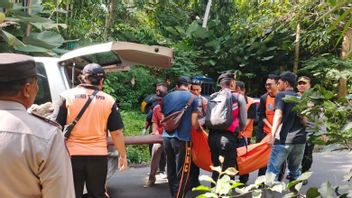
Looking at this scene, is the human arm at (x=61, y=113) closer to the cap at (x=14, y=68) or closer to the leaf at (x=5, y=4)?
the cap at (x=14, y=68)

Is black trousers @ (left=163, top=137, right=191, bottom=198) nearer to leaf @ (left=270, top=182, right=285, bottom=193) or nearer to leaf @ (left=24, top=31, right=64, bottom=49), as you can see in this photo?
leaf @ (left=270, top=182, right=285, bottom=193)

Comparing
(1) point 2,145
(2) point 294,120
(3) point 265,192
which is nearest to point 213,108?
(2) point 294,120

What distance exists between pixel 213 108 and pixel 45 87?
6.35 feet

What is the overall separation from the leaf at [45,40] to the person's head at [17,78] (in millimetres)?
6252

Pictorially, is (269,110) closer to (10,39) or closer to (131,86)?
(10,39)

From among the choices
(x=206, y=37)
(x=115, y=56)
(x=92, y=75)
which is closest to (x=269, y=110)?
(x=115, y=56)

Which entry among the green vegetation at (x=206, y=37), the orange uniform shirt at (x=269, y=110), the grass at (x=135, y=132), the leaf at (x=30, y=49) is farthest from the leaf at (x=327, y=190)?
the green vegetation at (x=206, y=37)

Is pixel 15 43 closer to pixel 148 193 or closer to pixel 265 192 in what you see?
pixel 148 193

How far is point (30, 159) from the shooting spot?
1.82 metres

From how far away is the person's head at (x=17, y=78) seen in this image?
6.13ft

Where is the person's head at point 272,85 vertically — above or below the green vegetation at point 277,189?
above

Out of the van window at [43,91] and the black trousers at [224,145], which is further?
the black trousers at [224,145]

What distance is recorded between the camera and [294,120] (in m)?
5.68

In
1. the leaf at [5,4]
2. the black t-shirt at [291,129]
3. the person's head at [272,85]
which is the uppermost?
the leaf at [5,4]
